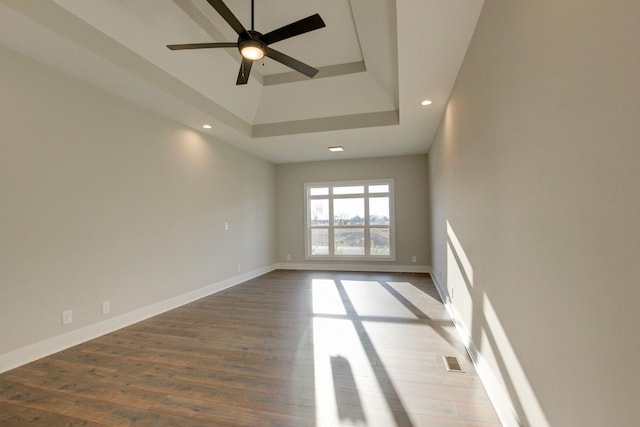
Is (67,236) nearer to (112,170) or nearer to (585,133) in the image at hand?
(112,170)

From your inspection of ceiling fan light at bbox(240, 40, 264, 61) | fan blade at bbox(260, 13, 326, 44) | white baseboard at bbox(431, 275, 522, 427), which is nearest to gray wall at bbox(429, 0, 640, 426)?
white baseboard at bbox(431, 275, 522, 427)

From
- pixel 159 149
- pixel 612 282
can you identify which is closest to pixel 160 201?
pixel 159 149

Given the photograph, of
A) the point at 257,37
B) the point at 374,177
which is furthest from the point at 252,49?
the point at 374,177

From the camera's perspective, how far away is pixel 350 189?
724 centimetres

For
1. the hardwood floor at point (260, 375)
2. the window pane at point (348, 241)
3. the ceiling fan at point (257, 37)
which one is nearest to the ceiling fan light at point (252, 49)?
the ceiling fan at point (257, 37)

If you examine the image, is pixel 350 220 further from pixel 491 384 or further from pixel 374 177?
pixel 491 384

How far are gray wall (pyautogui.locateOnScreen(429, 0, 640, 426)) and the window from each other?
4.84 metres

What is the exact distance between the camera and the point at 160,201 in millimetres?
4059

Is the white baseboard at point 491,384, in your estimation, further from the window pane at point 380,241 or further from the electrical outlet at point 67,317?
the window pane at point 380,241

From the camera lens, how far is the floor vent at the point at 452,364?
7.90 feet

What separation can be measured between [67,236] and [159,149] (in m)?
1.58

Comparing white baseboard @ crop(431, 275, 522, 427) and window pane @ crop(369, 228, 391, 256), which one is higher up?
window pane @ crop(369, 228, 391, 256)

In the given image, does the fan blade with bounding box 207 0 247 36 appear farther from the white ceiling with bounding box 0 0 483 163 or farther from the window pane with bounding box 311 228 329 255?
the window pane with bounding box 311 228 329 255

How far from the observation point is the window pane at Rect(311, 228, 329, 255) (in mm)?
7395
